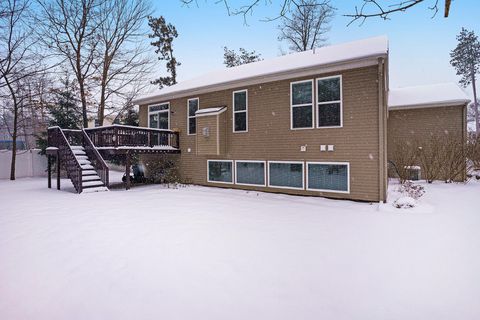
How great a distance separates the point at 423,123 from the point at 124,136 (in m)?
14.7

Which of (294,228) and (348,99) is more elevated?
(348,99)

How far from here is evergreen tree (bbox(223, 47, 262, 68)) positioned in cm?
2693

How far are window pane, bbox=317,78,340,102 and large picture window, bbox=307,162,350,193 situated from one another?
7.30 ft

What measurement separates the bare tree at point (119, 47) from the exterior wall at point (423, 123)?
1830cm

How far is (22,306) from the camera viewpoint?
115 inches

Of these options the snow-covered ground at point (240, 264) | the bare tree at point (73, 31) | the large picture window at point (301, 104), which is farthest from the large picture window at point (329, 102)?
the bare tree at point (73, 31)

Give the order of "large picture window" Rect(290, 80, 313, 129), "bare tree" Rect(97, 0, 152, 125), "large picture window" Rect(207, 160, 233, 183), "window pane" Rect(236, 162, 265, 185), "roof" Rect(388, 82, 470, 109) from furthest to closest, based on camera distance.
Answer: "bare tree" Rect(97, 0, 152, 125) < "roof" Rect(388, 82, 470, 109) < "large picture window" Rect(207, 160, 233, 183) < "window pane" Rect(236, 162, 265, 185) < "large picture window" Rect(290, 80, 313, 129)

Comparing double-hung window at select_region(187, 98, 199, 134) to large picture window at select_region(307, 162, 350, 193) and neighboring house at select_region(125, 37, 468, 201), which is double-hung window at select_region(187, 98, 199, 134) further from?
large picture window at select_region(307, 162, 350, 193)

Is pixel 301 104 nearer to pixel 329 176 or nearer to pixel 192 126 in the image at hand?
pixel 329 176

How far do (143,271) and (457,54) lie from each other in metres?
41.2

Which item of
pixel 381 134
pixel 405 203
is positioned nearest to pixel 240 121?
pixel 381 134

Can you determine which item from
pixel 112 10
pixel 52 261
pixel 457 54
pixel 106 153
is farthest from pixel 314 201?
pixel 457 54

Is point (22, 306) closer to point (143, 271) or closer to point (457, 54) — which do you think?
point (143, 271)

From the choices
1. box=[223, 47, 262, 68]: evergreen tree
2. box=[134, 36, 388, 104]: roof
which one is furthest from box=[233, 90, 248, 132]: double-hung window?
box=[223, 47, 262, 68]: evergreen tree
